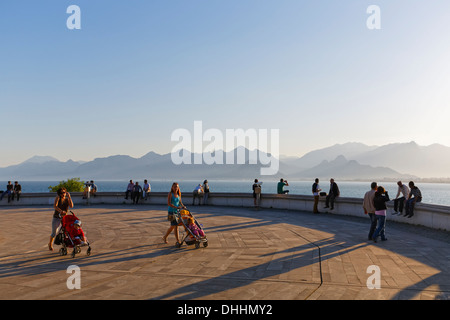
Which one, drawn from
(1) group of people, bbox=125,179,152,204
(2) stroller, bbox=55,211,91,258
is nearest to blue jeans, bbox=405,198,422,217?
(2) stroller, bbox=55,211,91,258

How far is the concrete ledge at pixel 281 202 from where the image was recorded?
12.5 meters

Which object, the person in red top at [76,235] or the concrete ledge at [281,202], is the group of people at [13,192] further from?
the person in red top at [76,235]

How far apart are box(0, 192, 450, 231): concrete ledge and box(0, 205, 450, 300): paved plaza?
2.25ft

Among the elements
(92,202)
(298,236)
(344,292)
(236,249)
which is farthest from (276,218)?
(92,202)

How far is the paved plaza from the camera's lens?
18.9 feet

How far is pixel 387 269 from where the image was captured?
714 cm

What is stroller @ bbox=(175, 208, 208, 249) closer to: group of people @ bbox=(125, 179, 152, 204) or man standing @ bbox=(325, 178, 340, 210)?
man standing @ bbox=(325, 178, 340, 210)

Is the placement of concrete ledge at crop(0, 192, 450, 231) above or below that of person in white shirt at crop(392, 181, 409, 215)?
below

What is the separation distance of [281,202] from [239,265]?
13.0m

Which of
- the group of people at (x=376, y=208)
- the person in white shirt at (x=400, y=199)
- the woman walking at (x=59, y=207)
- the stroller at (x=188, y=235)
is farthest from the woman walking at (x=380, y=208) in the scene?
the woman walking at (x=59, y=207)

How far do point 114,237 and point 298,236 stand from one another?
5.80 metres

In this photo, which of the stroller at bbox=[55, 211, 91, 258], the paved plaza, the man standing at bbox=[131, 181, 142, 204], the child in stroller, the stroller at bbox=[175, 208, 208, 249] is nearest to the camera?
the paved plaza

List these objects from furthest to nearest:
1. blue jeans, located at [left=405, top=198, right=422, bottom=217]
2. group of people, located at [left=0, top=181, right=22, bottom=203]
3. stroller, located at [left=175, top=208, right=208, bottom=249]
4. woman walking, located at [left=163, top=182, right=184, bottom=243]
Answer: group of people, located at [left=0, top=181, right=22, bottom=203]
blue jeans, located at [left=405, top=198, right=422, bottom=217]
woman walking, located at [left=163, top=182, right=184, bottom=243]
stroller, located at [left=175, top=208, right=208, bottom=249]
